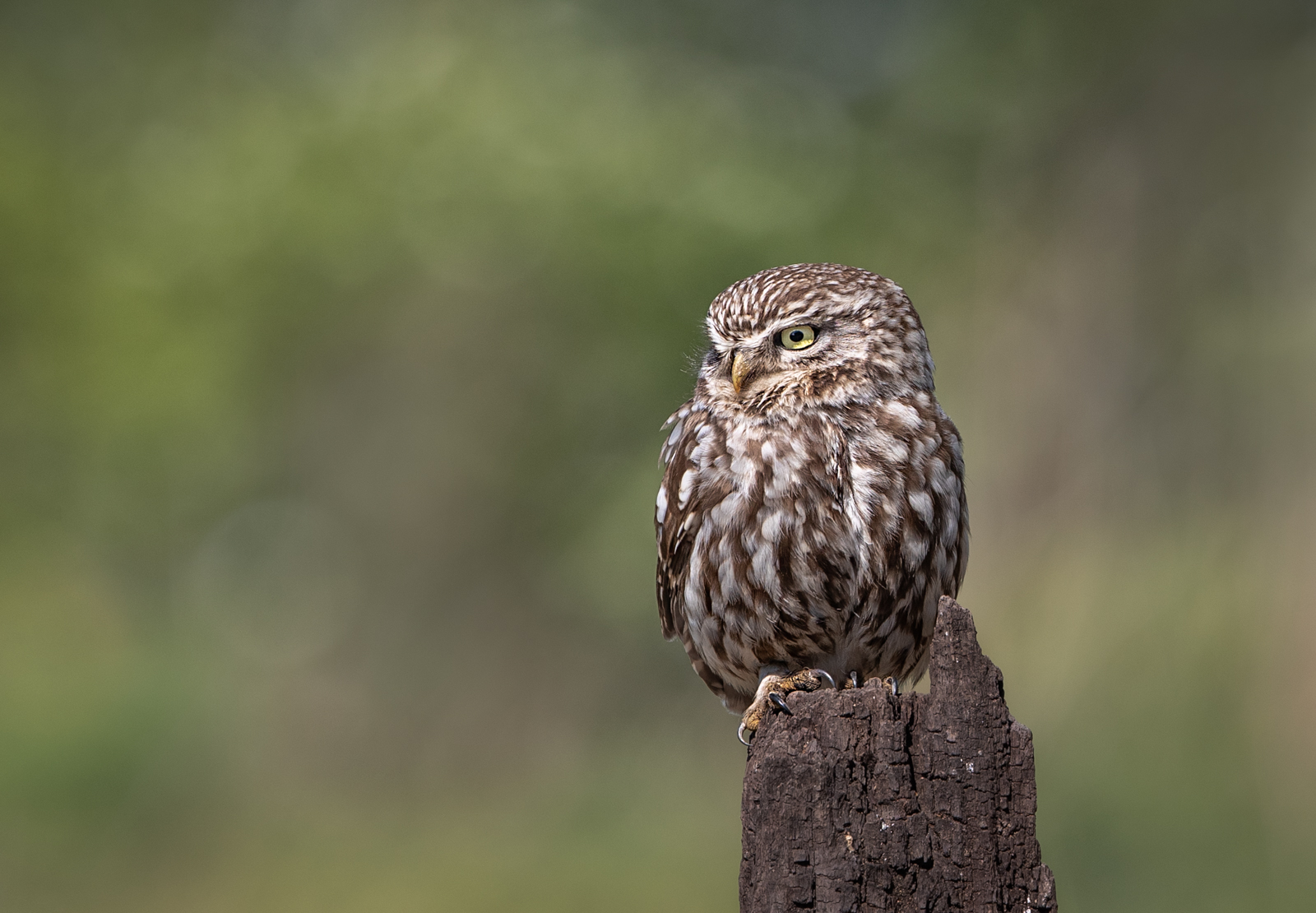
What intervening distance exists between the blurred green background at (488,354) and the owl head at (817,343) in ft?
17.1

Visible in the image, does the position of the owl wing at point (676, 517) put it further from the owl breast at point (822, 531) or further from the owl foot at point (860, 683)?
the owl foot at point (860, 683)

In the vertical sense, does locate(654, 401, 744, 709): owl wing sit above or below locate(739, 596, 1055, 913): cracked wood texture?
above

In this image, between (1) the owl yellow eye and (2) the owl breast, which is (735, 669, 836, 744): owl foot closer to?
(2) the owl breast

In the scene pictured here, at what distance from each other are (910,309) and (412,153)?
27.1ft

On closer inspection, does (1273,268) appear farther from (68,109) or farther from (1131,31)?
(68,109)

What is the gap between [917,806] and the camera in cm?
232

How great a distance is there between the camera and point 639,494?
10289 millimetres

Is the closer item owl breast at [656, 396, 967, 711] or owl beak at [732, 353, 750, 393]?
owl breast at [656, 396, 967, 711]

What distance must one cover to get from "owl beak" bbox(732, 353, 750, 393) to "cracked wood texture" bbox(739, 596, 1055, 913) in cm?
103

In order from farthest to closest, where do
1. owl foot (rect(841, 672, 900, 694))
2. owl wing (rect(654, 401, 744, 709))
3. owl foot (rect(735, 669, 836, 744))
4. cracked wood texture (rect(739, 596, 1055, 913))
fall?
owl wing (rect(654, 401, 744, 709))
owl foot (rect(735, 669, 836, 744))
owl foot (rect(841, 672, 900, 694))
cracked wood texture (rect(739, 596, 1055, 913))

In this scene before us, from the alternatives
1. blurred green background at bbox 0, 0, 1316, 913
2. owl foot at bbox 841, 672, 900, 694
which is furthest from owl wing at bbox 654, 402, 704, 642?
blurred green background at bbox 0, 0, 1316, 913

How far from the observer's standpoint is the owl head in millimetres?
3219

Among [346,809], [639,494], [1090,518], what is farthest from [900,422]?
[346,809]

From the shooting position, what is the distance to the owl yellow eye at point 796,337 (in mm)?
3242
